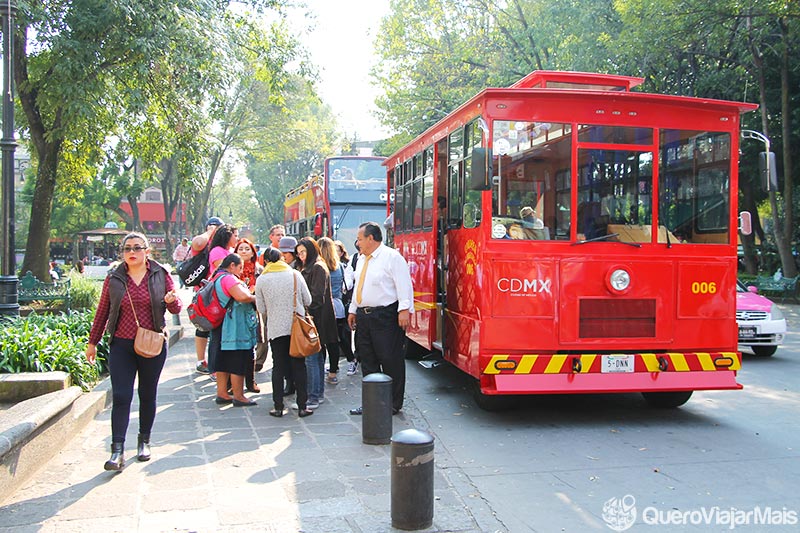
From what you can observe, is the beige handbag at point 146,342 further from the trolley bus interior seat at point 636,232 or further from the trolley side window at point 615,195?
the trolley bus interior seat at point 636,232

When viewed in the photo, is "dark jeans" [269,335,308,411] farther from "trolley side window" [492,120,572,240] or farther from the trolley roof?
the trolley roof

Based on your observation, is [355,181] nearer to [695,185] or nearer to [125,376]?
[695,185]

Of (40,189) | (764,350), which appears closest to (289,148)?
(40,189)

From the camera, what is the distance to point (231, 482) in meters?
5.34

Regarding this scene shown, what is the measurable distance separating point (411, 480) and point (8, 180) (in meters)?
6.61

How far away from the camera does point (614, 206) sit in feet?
23.5

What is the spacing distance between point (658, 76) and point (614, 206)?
60.4 ft

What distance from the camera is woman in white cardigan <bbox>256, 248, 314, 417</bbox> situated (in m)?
7.32

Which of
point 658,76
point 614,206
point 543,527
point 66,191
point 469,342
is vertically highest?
point 658,76

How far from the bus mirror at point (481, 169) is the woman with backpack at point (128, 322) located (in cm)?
290

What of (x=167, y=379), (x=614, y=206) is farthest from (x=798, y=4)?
(x=167, y=379)

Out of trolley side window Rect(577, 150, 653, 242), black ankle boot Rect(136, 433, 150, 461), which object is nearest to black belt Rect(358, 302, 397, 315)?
trolley side window Rect(577, 150, 653, 242)

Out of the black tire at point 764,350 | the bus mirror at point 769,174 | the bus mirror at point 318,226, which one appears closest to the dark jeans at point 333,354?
the bus mirror at point 769,174

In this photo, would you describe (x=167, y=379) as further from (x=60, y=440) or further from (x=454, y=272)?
(x=454, y=272)
